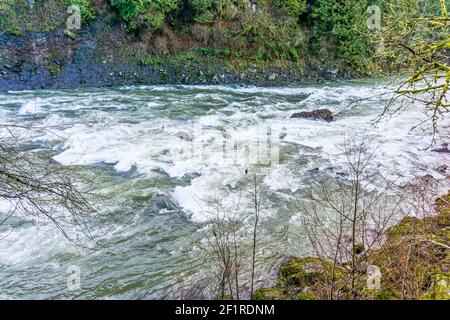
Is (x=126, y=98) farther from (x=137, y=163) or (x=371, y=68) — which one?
(x=371, y=68)

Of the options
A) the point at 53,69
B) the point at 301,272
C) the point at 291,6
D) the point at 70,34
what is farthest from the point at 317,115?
the point at 70,34

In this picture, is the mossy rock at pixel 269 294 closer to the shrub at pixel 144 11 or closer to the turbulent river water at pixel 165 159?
the turbulent river water at pixel 165 159

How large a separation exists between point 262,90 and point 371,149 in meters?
6.60

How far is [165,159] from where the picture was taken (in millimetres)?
7574

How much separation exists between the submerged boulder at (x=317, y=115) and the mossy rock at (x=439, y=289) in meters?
7.10

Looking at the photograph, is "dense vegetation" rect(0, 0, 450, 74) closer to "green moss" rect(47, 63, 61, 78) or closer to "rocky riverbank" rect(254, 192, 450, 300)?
"green moss" rect(47, 63, 61, 78)

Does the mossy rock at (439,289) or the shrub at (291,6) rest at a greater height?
the shrub at (291,6)

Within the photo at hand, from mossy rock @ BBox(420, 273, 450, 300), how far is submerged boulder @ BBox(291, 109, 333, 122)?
710 centimetres

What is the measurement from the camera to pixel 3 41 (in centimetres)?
1410

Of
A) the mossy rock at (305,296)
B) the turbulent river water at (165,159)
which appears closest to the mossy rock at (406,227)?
the turbulent river water at (165,159)

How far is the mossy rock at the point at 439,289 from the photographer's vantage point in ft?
10.5

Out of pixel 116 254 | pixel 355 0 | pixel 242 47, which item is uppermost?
pixel 355 0

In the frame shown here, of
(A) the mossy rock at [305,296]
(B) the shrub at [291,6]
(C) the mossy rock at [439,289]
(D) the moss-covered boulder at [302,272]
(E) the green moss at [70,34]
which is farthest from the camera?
(B) the shrub at [291,6]
